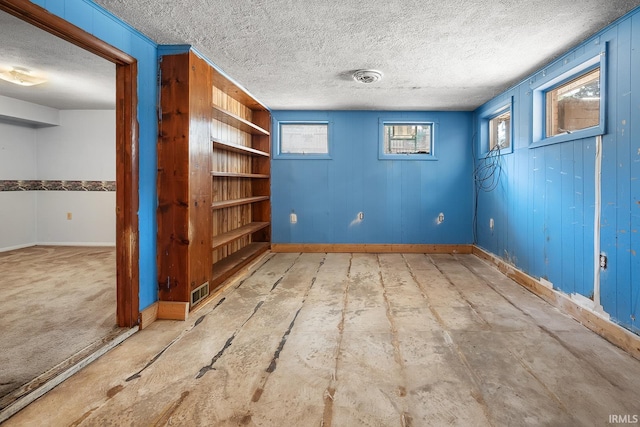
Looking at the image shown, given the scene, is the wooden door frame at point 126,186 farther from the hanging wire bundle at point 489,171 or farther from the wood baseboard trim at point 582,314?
the hanging wire bundle at point 489,171

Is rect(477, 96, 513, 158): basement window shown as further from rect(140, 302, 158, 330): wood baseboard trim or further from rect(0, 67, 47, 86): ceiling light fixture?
rect(0, 67, 47, 86): ceiling light fixture

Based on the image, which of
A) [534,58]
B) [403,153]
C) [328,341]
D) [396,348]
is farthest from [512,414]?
[403,153]

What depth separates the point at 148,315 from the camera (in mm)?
2469

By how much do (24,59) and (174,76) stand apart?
1955 mm

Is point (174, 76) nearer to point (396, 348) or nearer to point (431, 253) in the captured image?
point (396, 348)

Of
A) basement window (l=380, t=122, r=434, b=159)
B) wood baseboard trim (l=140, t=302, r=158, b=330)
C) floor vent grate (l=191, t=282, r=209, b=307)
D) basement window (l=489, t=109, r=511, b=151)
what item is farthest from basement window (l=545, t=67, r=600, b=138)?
wood baseboard trim (l=140, t=302, r=158, b=330)

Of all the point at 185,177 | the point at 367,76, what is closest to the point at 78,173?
the point at 185,177

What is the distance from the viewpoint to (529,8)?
205cm

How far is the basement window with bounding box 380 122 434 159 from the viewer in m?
5.11

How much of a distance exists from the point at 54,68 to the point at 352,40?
329 cm

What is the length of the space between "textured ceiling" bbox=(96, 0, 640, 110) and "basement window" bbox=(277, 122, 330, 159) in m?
1.41

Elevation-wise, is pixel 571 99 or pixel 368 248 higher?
pixel 571 99

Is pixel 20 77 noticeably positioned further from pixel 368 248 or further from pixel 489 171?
pixel 489 171

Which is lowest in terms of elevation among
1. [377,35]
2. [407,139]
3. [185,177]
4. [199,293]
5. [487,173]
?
[199,293]
